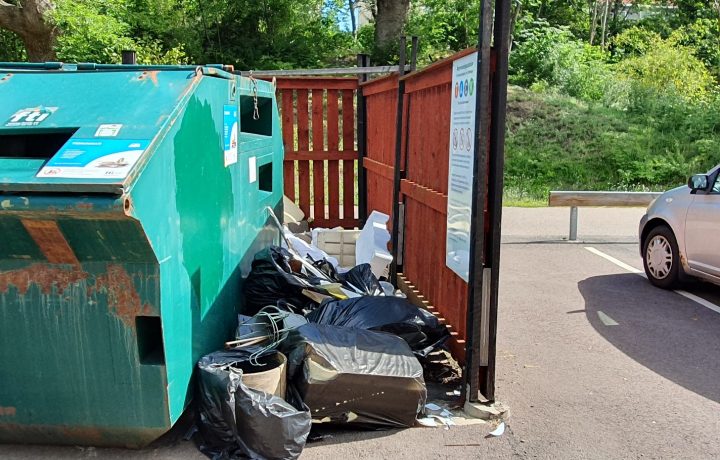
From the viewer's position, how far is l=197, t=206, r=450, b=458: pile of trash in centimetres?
340

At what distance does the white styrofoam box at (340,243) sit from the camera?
722cm

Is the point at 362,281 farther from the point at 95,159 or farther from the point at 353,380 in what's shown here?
the point at 95,159

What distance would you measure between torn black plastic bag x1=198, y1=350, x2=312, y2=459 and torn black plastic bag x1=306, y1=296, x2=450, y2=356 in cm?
94

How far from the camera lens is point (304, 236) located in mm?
7770

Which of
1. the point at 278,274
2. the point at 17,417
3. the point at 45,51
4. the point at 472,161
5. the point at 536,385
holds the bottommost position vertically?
the point at 536,385

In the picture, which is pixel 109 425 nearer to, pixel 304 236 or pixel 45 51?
pixel 304 236

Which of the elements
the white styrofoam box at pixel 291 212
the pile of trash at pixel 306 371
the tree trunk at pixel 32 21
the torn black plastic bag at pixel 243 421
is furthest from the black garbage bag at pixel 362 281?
the tree trunk at pixel 32 21

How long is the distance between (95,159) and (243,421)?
1.43 meters

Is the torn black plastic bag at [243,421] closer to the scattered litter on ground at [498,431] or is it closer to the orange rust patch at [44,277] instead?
the orange rust patch at [44,277]

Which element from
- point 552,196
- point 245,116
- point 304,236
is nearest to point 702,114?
point 552,196

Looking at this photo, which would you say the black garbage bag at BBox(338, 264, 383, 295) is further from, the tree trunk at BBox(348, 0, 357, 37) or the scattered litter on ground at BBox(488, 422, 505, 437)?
the tree trunk at BBox(348, 0, 357, 37)

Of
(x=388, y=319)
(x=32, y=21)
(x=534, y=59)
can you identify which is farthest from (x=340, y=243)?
(x=534, y=59)

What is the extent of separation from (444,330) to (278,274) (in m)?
1.22

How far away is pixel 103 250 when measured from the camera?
9.87 ft
